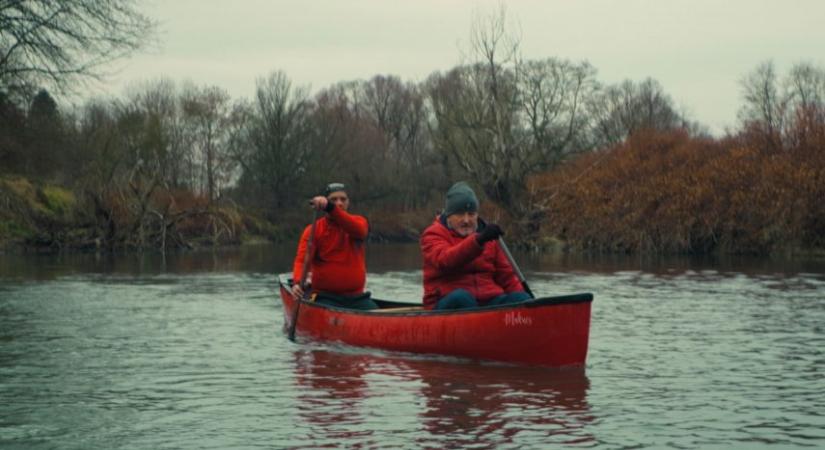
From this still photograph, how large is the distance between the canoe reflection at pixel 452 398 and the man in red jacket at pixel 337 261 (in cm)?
161

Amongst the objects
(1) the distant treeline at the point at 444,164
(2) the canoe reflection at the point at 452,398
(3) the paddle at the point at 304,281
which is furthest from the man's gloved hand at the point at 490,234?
(1) the distant treeline at the point at 444,164

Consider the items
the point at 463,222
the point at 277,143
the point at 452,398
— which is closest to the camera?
the point at 452,398

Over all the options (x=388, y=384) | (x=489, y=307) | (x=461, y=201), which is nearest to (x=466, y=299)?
(x=489, y=307)

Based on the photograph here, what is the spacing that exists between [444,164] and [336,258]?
164 feet

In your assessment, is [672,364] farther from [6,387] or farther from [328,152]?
[328,152]

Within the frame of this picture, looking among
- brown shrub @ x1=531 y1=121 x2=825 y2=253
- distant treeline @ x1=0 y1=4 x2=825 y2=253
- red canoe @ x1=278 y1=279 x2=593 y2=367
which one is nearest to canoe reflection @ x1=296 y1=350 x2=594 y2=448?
red canoe @ x1=278 y1=279 x2=593 y2=367

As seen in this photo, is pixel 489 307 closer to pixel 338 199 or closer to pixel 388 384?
pixel 388 384

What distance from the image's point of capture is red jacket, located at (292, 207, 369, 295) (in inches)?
519

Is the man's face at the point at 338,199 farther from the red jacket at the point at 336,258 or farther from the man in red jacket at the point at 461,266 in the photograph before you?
the man in red jacket at the point at 461,266

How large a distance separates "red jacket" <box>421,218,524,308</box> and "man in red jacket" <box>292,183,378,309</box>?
1.76 meters

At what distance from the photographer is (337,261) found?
13414 millimetres

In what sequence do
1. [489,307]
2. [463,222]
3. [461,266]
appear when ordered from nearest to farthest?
[489,307], [461,266], [463,222]

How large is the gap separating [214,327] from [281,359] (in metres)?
3.60

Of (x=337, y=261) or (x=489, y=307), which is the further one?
(x=337, y=261)
